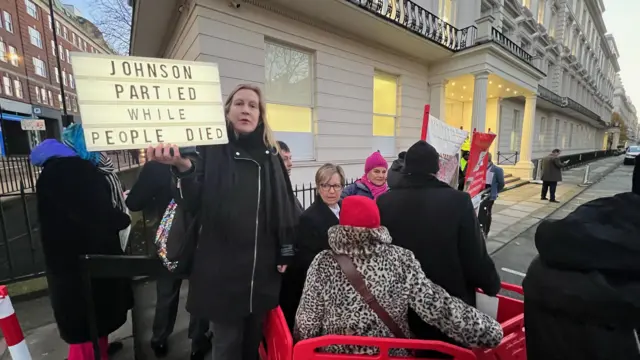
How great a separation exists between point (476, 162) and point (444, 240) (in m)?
2.02

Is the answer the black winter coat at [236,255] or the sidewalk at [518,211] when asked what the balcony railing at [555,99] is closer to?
the sidewalk at [518,211]

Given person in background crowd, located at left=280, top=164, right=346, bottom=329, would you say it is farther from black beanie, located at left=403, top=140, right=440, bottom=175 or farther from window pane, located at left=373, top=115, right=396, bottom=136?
window pane, located at left=373, top=115, right=396, bottom=136

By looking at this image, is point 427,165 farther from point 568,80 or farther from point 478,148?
point 568,80

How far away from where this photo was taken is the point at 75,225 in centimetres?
184

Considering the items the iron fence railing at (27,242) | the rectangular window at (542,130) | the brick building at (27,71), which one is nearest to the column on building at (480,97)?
the iron fence railing at (27,242)

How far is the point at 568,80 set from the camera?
87.0 feet

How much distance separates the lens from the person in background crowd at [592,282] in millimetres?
762

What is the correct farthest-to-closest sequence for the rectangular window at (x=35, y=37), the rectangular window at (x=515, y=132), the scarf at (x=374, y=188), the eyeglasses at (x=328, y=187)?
1. the rectangular window at (x=35, y=37)
2. the rectangular window at (x=515, y=132)
3. the scarf at (x=374, y=188)
4. the eyeglasses at (x=328, y=187)

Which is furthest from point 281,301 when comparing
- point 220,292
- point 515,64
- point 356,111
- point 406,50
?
point 515,64

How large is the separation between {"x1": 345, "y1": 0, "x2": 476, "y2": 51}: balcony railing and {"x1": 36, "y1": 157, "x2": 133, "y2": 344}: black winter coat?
661 centimetres

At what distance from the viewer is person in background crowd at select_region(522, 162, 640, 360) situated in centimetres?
76

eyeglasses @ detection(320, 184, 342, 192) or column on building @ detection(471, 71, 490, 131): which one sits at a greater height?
column on building @ detection(471, 71, 490, 131)

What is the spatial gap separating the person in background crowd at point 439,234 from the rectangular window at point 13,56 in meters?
41.7

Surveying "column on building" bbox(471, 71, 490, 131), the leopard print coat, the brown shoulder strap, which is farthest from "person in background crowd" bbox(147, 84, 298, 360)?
"column on building" bbox(471, 71, 490, 131)
